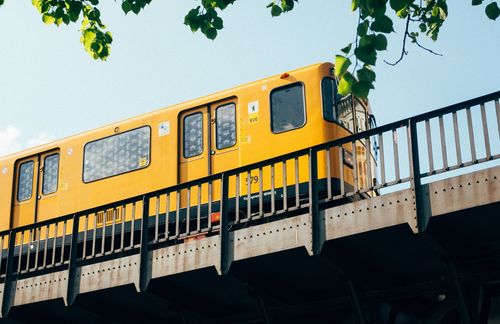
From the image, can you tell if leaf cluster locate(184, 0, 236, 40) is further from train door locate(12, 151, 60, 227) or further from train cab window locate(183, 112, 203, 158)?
train door locate(12, 151, 60, 227)

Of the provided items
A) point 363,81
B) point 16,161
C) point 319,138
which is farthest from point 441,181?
point 16,161

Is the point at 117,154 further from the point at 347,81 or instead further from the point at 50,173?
the point at 347,81

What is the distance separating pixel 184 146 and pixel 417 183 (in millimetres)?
6495

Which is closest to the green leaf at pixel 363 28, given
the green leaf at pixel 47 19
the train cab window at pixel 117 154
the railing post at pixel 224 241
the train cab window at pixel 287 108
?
the railing post at pixel 224 241

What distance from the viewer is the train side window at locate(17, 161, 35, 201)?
17625 millimetres

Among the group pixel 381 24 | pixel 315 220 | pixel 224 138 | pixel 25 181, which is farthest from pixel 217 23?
pixel 25 181

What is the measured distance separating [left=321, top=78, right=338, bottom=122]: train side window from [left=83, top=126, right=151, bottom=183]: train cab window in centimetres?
359

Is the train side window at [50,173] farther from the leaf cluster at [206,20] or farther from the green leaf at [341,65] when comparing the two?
the green leaf at [341,65]

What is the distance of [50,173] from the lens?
57.3 ft

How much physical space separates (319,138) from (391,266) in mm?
3730

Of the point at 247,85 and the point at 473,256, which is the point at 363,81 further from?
the point at 247,85

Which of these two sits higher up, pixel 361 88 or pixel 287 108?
pixel 287 108

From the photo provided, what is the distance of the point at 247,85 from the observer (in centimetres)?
1537

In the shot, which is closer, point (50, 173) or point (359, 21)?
point (359, 21)
